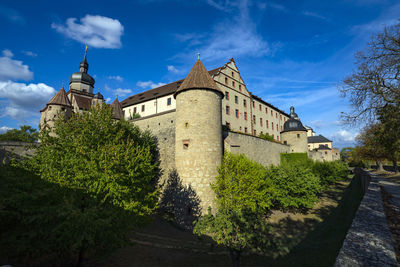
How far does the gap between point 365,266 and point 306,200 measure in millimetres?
17831

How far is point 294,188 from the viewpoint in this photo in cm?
2059

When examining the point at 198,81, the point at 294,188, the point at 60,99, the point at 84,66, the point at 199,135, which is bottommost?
the point at 294,188

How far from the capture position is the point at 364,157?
47.3m

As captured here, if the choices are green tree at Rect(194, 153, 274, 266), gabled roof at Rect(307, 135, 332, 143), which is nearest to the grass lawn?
green tree at Rect(194, 153, 274, 266)

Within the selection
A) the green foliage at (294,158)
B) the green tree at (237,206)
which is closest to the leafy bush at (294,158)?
the green foliage at (294,158)

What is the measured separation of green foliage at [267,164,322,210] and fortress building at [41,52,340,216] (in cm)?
423

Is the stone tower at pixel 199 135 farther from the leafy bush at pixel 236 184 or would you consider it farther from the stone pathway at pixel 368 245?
the stone pathway at pixel 368 245

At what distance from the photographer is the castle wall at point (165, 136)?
67.3 feet

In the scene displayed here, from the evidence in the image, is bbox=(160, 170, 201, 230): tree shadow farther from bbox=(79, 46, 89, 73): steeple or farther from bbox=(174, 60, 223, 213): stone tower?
bbox=(79, 46, 89, 73): steeple

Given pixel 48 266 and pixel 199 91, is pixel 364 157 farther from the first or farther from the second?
pixel 48 266

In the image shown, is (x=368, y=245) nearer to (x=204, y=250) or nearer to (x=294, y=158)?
(x=204, y=250)

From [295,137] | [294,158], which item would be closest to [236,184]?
[294,158]

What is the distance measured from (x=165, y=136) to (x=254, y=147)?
11.1 m

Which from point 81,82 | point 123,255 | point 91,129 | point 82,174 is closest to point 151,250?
point 123,255
